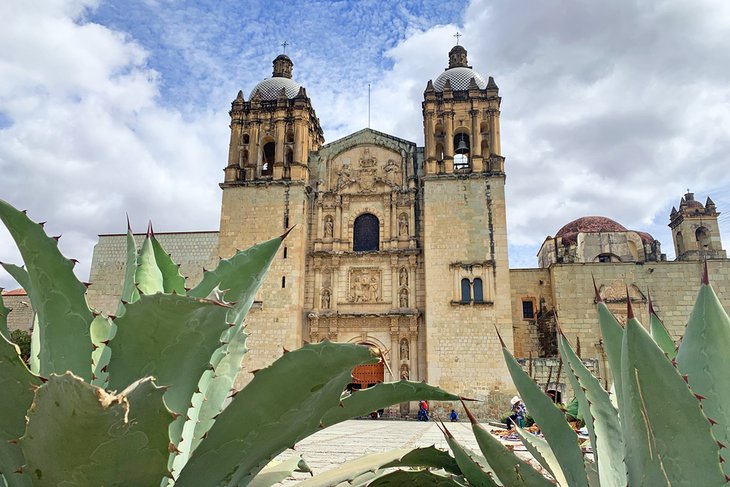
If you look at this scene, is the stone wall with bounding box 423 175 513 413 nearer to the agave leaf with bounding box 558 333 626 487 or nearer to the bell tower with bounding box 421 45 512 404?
the bell tower with bounding box 421 45 512 404

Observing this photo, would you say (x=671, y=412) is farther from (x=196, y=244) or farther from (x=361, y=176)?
(x=196, y=244)

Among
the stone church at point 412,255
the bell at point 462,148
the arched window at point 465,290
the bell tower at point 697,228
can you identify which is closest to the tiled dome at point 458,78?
the stone church at point 412,255

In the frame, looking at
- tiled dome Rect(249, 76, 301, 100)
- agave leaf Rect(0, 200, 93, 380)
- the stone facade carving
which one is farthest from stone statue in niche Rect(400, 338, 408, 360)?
agave leaf Rect(0, 200, 93, 380)

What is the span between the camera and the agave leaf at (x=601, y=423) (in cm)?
110

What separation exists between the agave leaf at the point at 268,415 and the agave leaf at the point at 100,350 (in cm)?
22

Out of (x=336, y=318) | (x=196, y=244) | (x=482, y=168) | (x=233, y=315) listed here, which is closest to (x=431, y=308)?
(x=336, y=318)

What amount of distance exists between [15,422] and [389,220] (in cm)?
1610

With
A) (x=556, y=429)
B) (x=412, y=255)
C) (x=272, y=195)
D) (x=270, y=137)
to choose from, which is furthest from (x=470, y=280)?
(x=556, y=429)

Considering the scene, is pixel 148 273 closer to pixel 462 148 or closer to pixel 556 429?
pixel 556 429

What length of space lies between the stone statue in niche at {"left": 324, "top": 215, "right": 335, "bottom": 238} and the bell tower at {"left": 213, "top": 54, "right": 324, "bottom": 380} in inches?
24.7

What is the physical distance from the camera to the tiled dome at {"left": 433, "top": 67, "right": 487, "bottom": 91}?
1772 centimetres

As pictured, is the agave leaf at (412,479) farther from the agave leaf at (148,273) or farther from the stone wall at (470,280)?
the stone wall at (470,280)

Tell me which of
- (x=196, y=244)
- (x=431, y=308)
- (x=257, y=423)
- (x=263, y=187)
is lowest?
(x=257, y=423)

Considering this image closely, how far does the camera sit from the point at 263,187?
16.7m
